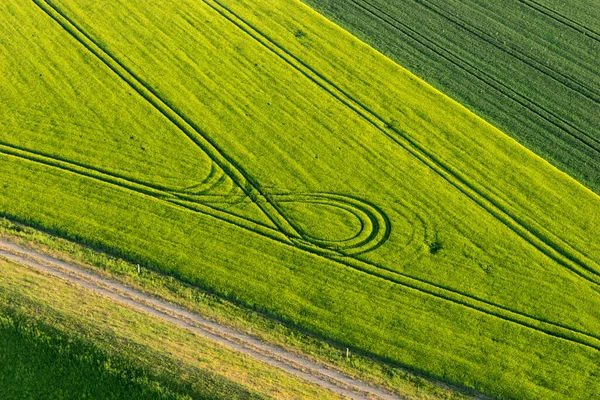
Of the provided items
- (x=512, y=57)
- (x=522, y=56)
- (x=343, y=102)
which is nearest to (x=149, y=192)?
(x=343, y=102)

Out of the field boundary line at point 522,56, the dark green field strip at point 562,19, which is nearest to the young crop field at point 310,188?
the field boundary line at point 522,56

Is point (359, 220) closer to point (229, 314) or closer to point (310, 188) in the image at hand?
point (310, 188)

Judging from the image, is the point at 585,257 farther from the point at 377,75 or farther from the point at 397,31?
the point at 397,31

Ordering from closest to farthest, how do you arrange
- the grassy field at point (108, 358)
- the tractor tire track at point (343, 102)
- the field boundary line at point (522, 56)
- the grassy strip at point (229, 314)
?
the grassy field at point (108, 358), the grassy strip at point (229, 314), the tractor tire track at point (343, 102), the field boundary line at point (522, 56)

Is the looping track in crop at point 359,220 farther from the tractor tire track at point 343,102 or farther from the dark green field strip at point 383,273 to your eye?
the tractor tire track at point 343,102

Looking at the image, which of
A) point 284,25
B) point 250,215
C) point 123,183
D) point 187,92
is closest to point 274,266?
point 250,215

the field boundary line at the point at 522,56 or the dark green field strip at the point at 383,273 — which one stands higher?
the field boundary line at the point at 522,56
